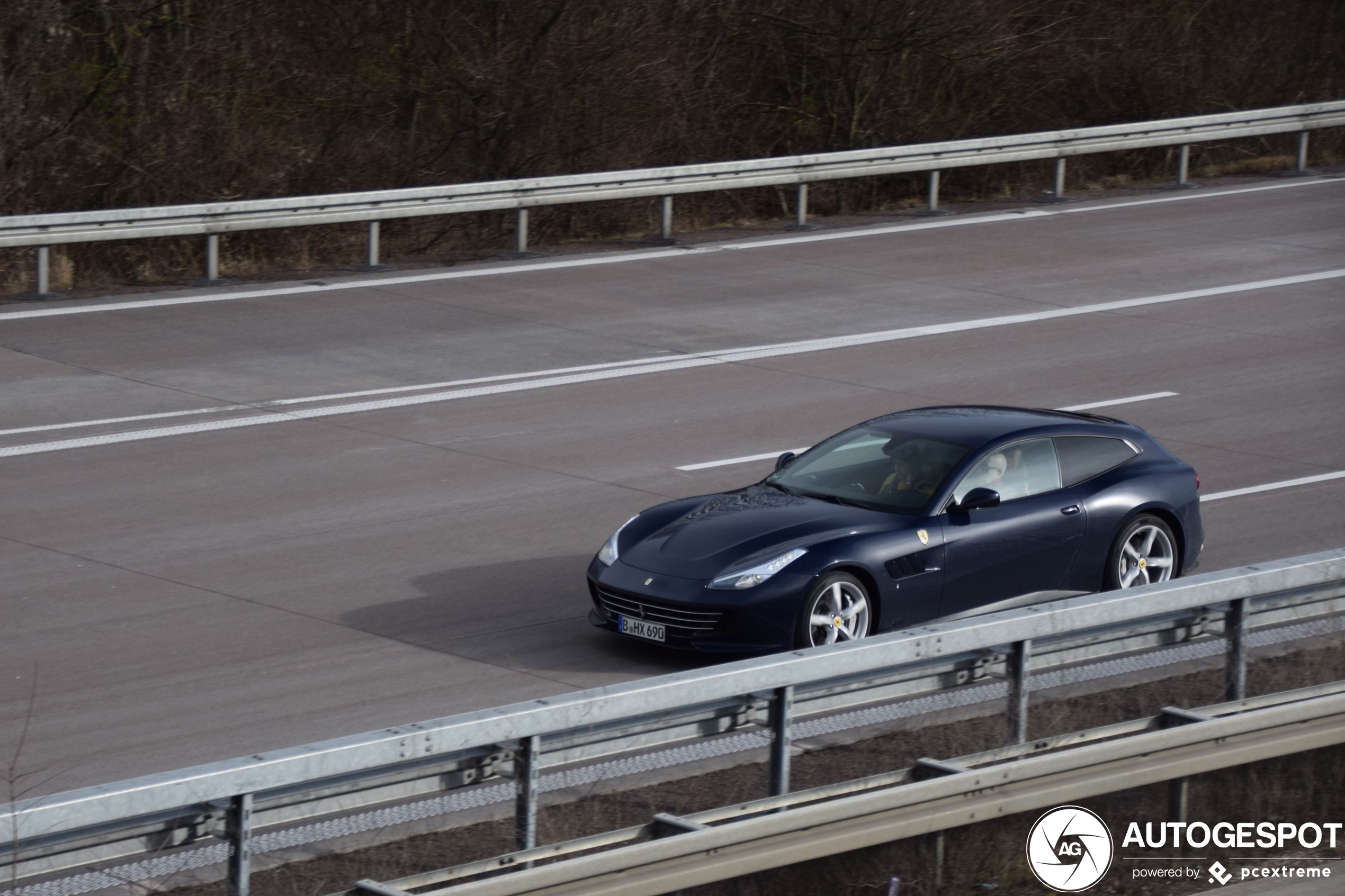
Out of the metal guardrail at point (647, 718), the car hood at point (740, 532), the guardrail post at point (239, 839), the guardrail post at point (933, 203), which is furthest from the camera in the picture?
the guardrail post at point (933, 203)

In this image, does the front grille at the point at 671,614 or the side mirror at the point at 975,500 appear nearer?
the front grille at the point at 671,614

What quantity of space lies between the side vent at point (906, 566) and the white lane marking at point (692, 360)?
657cm

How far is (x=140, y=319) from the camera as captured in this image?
61.0 feet

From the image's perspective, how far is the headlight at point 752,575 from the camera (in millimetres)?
10125

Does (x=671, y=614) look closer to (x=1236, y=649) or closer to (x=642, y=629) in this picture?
(x=642, y=629)

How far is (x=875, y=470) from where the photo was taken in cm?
1125

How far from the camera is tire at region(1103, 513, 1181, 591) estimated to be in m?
11.4

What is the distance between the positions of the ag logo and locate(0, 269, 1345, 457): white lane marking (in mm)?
9128

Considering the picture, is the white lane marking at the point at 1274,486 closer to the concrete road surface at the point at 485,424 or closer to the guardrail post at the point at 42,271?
the concrete road surface at the point at 485,424

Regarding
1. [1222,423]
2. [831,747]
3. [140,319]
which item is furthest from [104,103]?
[831,747]

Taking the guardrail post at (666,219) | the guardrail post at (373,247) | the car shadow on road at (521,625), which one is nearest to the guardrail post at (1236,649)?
the car shadow on road at (521,625)

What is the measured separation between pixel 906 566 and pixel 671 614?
52.2 inches

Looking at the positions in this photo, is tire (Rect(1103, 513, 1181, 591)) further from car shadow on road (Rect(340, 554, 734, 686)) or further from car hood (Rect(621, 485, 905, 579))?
car shadow on road (Rect(340, 554, 734, 686))

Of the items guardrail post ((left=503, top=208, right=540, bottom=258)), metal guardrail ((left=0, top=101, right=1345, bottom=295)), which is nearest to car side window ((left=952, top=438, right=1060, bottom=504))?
metal guardrail ((left=0, top=101, right=1345, bottom=295))
